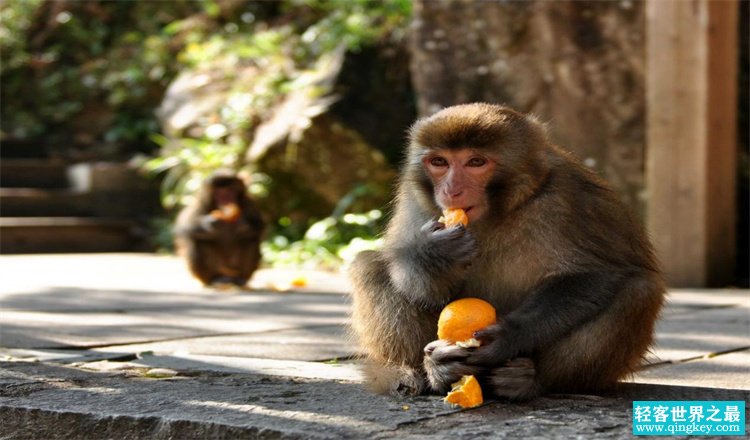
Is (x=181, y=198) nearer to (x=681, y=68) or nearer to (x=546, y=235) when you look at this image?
(x=681, y=68)

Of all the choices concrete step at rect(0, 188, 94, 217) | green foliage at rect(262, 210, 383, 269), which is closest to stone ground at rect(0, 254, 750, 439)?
green foliage at rect(262, 210, 383, 269)

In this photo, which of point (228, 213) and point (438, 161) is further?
point (228, 213)

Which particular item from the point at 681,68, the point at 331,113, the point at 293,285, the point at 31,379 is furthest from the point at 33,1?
the point at 31,379

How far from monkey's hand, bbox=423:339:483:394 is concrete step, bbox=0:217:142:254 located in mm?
8917

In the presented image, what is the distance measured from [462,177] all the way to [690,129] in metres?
4.16

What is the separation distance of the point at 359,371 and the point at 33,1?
12571mm

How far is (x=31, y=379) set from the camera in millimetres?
3338

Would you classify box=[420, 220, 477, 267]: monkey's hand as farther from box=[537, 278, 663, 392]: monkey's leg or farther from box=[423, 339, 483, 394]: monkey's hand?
box=[537, 278, 663, 392]: monkey's leg

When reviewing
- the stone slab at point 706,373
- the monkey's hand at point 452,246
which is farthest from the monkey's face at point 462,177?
the stone slab at point 706,373

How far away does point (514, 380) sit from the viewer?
2928 mm

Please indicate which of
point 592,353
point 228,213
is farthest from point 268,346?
point 228,213

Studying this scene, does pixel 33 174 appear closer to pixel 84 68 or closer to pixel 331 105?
pixel 84 68

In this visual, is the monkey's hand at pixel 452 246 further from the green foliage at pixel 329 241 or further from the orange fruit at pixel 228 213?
the green foliage at pixel 329 241

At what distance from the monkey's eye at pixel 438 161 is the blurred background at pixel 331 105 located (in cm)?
159
